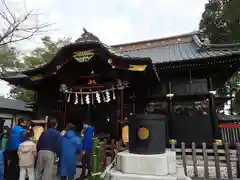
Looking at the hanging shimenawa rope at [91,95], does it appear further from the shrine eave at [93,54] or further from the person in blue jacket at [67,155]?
the person in blue jacket at [67,155]

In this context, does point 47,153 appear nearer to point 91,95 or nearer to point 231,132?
point 91,95

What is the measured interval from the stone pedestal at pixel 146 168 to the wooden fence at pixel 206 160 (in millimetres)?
2098

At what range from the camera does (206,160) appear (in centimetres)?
592

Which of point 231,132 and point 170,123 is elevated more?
point 170,123

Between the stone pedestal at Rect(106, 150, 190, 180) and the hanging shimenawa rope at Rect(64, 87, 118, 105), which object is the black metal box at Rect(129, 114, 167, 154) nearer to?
the stone pedestal at Rect(106, 150, 190, 180)

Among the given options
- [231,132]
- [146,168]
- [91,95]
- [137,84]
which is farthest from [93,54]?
[231,132]

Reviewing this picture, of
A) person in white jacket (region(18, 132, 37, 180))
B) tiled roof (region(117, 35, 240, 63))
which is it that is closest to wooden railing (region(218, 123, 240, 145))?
tiled roof (region(117, 35, 240, 63))

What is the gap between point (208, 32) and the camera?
58.1 ft

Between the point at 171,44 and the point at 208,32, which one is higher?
the point at 208,32

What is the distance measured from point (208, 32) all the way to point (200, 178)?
50.1ft

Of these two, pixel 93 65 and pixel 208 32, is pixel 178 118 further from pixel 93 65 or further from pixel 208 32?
pixel 208 32

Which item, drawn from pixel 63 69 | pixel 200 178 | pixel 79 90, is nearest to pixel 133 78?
pixel 79 90

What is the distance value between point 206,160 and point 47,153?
461cm

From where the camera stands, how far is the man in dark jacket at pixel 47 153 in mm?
4672
